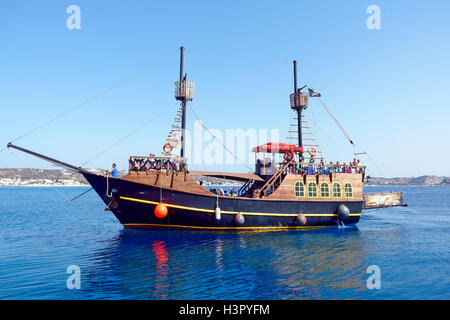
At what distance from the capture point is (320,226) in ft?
58.0

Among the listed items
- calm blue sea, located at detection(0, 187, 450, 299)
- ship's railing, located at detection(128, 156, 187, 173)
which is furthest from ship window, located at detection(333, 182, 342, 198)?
ship's railing, located at detection(128, 156, 187, 173)

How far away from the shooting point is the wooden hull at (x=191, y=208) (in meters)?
14.7

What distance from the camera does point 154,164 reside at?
1518 cm

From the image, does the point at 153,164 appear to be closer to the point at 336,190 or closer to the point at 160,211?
the point at 160,211

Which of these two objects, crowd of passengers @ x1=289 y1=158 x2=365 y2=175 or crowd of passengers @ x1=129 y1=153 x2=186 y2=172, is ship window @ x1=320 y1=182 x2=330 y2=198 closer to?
crowd of passengers @ x1=289 y1=158 x2=365 y2=175

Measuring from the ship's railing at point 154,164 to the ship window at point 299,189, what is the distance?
24.9ft

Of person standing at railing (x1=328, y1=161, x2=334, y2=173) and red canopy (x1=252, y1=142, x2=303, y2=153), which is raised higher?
red canopy (x1=252, y1=142, x2=303, y2=153)

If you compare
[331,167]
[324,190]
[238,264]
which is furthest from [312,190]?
[238,264]

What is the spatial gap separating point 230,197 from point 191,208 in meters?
2.42

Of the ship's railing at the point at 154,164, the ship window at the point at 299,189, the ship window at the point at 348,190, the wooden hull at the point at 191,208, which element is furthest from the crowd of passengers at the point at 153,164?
the ship window at the point at 348,190

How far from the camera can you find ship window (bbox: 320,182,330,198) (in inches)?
695

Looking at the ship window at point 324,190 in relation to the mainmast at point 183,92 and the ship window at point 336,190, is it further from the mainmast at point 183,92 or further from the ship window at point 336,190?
the mainmast at point 183,92
